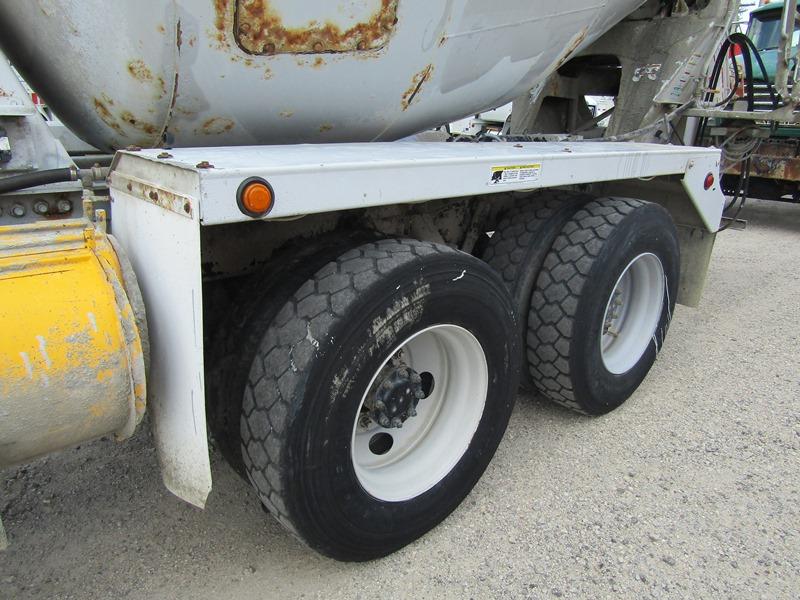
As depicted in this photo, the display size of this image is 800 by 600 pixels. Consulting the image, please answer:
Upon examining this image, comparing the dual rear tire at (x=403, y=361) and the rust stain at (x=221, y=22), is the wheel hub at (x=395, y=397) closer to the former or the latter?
the dual rear tire at (x=403, y=361)

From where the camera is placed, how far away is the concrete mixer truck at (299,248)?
1445mm

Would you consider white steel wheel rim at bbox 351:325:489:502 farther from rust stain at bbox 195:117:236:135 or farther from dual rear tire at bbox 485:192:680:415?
rust stain at bbox 195:117:236:135

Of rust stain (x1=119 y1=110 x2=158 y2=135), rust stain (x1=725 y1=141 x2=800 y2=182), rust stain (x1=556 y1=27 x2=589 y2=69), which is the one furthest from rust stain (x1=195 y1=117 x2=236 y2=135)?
rust stain (x1=725 y1=141 x2=800 y2=182)

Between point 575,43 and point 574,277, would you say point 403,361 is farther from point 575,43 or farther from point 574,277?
point 575,43

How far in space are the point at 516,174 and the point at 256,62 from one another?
93 centimetres

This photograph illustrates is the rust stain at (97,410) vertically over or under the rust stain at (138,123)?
under

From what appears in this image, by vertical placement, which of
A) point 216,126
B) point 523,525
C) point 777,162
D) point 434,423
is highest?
point 216,126

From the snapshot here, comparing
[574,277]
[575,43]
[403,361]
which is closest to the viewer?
[403,361]

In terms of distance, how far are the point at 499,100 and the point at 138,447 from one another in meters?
2.27

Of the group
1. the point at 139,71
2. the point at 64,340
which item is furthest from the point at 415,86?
the point at 64,340

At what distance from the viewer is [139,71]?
5.62 ft

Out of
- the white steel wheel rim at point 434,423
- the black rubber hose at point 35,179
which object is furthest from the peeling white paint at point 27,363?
the white steel wheel rim at point 434,423

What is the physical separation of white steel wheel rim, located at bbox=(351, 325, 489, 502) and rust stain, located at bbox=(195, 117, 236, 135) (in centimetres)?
96

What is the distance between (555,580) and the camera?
202cm
